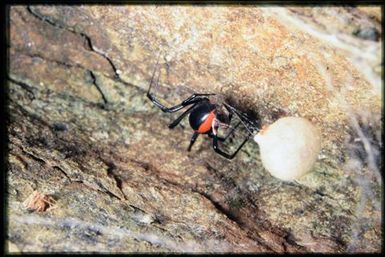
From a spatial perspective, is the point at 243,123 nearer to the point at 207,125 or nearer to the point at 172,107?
the point at 207,125

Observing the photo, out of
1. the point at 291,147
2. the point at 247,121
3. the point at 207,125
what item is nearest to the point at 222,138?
the point at 207,125

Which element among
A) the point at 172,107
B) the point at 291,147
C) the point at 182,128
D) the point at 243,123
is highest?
the point at 291,147

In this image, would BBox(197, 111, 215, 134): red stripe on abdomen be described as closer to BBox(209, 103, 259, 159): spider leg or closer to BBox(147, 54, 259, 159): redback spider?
BBox(147, 54, 259, 159): redback spider

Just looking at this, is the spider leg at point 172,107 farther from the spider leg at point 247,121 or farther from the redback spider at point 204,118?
the spider leg at point 247,121

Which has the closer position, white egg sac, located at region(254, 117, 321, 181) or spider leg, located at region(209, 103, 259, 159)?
white egg sac, located at region(254, 117, 321, 181)

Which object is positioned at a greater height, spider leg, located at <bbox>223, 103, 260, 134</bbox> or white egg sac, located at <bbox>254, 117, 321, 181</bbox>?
white egg sac, located at <bbox>254, 117, 321, 181</bbox>

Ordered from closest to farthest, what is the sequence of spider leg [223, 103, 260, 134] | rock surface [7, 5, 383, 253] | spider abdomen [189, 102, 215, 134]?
rock surface [7, 5, 383, 253] → spider leg [223, 103, 260, 134] → spider abdomen [189, 102, 215, 134]

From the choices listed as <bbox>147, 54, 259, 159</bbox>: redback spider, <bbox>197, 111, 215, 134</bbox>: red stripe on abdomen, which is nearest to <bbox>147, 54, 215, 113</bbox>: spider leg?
<bbox>147, 54, 259, 159</bbox>: redback spider
